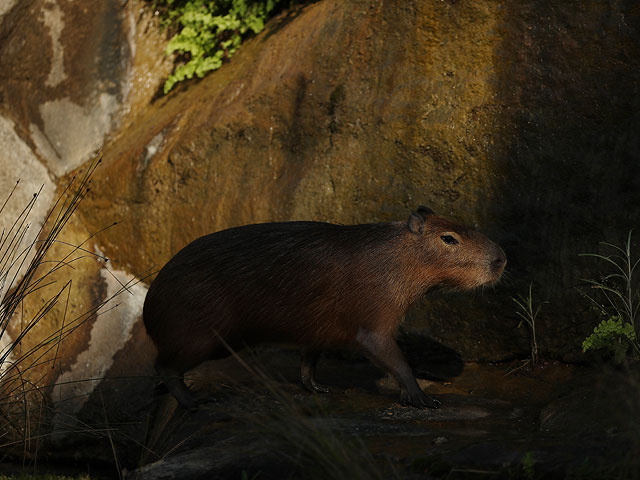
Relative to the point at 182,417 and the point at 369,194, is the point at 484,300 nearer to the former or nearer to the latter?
the point at 369,194

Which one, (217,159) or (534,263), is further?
(217,159)

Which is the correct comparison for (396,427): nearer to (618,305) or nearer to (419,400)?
(419,400)

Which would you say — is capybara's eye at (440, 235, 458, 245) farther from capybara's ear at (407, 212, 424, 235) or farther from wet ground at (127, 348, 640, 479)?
wet ground at (127, 348, 640, 479)

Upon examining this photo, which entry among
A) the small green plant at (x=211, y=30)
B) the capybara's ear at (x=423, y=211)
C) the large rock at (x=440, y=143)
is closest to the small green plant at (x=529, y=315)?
the large rock at (x=440, y=143)

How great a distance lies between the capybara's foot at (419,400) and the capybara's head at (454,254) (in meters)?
0.69

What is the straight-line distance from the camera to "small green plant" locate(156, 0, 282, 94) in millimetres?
6812

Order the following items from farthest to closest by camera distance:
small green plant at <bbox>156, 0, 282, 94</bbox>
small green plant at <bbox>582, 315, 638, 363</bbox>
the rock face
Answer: small green plant at <bbox>156, 0, 282, 94</bbox>
the rock face
small green plant at <bbox>582, 315, 638, 363</bbox>

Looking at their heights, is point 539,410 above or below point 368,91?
below

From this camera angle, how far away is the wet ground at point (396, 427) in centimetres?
273

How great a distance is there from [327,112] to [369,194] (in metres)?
0.75

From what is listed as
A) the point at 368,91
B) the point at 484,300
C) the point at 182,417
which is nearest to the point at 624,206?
the point at 484,300

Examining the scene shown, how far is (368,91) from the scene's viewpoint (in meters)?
5.53

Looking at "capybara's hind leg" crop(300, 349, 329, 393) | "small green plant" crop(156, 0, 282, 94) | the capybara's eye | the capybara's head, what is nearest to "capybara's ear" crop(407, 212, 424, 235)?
the capybara's head

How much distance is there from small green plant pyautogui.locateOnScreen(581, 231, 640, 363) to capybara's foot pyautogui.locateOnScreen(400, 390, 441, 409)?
2.96 feet
